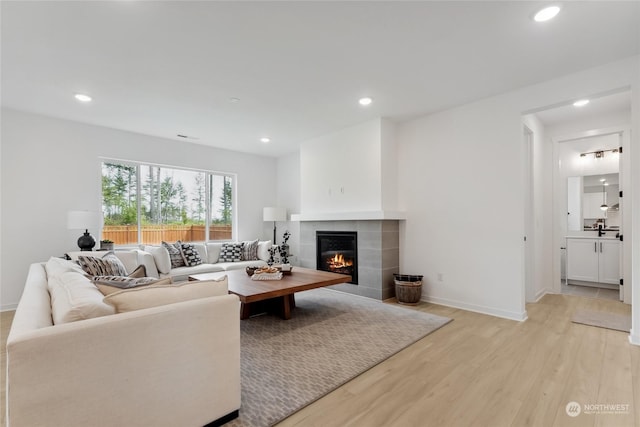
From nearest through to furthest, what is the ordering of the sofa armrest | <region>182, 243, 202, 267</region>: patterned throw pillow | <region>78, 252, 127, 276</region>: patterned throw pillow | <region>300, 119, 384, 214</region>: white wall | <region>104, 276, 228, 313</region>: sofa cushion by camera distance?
the sofa armrest → <region>104, 276, 228, 313</region>: sofa cushion → <region>78, 252, 127, 276</region>: patterned throw pillow → <region>300, 119, 384, 214</region>: white wall → <region>182, 243, 202, 267</region>: patterned throw pillow

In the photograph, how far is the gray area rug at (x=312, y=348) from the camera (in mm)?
1870

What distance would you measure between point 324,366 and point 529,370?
155cm

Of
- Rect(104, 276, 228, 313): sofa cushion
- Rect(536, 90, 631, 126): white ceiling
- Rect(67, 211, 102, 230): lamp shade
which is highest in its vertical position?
Rect(536, 90, 631, 126): white ceiling

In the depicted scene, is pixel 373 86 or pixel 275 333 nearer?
pixel 275 333

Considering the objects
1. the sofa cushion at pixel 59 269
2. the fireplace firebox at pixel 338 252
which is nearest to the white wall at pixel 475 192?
the fireplace firebox at pixel 338 252

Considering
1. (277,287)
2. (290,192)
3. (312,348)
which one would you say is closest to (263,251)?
(290,192)

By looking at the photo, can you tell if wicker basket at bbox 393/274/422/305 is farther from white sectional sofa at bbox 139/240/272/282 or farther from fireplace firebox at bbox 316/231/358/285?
white sectional sofa at bbox 139/240/272/282

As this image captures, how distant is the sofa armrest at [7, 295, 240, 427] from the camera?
109 centimetres

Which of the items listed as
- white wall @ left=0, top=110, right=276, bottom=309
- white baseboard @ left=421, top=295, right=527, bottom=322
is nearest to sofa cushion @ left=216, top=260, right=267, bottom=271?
white wall @ left=0, top=110, right=276, bottom=309

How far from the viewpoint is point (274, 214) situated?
239 inches

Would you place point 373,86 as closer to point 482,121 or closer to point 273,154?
point 482,121

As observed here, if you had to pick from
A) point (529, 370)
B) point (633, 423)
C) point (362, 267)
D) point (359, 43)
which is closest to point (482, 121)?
point (359, 43)

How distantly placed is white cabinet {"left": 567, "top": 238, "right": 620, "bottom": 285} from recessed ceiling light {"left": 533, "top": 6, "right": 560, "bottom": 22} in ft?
13.6

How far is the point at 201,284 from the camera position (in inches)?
67.8
